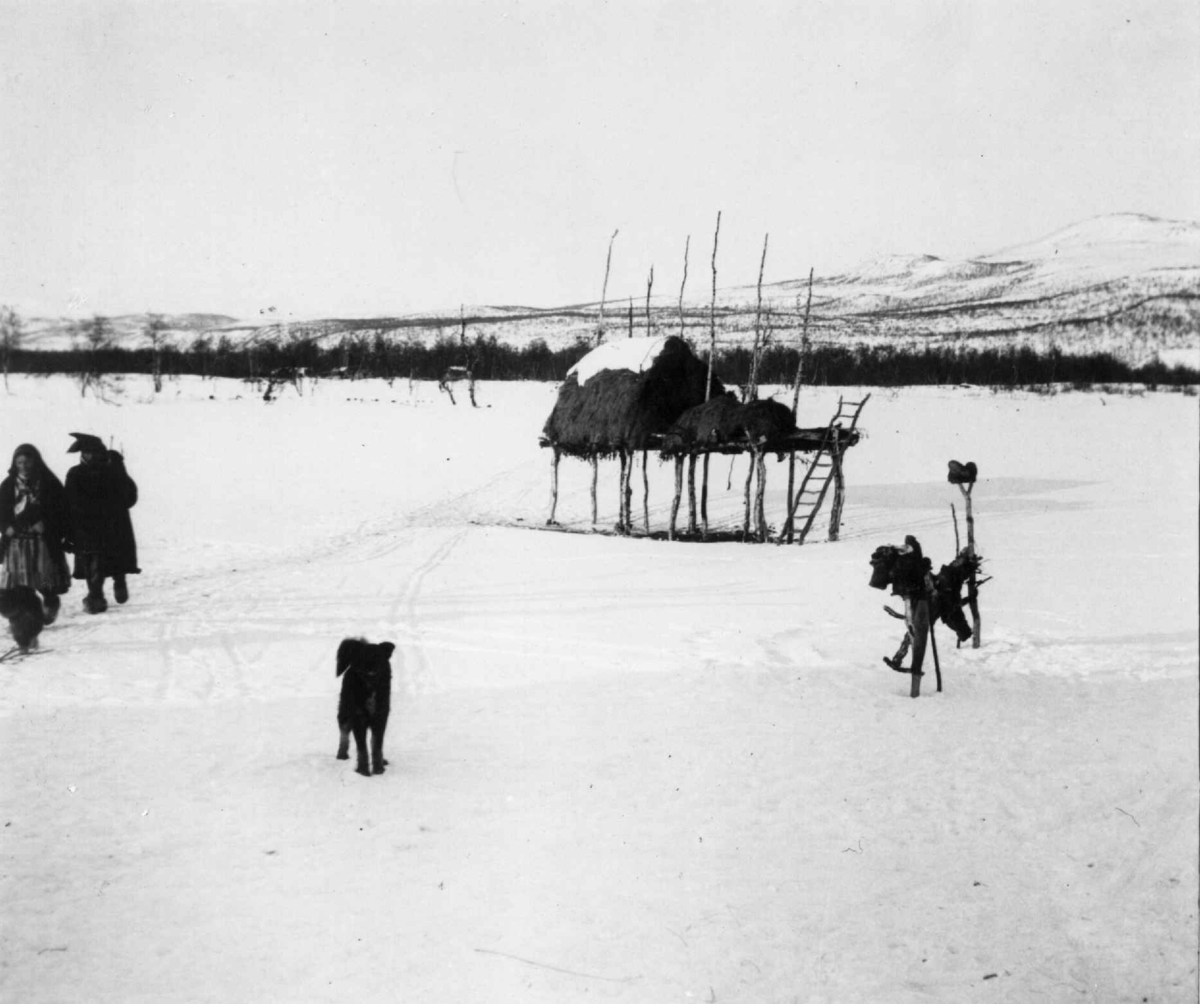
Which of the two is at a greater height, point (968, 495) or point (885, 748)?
point (968, 495)

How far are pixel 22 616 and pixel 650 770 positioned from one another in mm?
4650

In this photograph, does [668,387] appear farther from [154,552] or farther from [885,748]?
[885,748]

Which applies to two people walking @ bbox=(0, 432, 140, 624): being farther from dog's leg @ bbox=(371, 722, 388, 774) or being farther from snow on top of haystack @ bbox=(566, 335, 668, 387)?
snow on top of haystack @ bbox=(566, 335, 668, 387)

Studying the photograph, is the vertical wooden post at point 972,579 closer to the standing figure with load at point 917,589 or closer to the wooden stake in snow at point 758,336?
the standing figure with load at point 917,589

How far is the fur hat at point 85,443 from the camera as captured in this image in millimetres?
6891

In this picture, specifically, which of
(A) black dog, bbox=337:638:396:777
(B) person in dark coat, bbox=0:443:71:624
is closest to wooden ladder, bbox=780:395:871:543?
(A) black dog, bbox=337:638:396:777

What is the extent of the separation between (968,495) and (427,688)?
4166 mm

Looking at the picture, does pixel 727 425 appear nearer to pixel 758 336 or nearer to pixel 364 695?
pixel 758 336

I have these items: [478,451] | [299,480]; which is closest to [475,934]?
[299,480]

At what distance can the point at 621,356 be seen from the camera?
16188 mm

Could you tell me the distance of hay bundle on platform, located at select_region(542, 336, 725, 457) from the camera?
1584cm

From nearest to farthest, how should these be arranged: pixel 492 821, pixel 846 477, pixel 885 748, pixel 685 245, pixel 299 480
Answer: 1. pixel 492 821
2. pixel 885 748
3. pixel 685 245
4. pixel 846 477
5. pixel 299 480

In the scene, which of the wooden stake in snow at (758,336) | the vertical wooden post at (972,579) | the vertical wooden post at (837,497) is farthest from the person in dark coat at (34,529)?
the vertical wooden post at (837,497)

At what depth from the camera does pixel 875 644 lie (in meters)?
7.27
